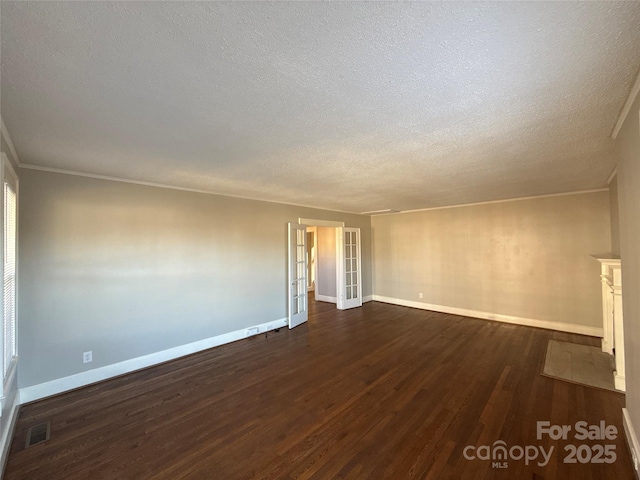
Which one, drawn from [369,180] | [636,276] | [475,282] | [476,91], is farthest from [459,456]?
[475,282]

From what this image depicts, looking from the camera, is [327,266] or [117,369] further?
[327,266]

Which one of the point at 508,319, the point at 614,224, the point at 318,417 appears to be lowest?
the point at 318,417

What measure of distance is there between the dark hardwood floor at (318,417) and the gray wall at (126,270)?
1.57 feet

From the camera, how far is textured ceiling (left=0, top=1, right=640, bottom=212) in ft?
3.34

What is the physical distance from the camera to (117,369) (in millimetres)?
3275

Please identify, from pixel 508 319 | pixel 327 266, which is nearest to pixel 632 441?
pixel 508 319

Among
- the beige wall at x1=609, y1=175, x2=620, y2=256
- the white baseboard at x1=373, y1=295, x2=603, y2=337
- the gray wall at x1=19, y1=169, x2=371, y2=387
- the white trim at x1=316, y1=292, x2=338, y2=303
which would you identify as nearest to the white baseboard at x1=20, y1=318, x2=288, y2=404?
the gray wall at x1=19, y1=169, x2=371, y2=387

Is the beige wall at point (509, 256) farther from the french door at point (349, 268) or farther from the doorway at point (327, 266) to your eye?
the doorway at point (327, 266)

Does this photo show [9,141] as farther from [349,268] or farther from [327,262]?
[327,262]

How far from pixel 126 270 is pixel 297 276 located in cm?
287

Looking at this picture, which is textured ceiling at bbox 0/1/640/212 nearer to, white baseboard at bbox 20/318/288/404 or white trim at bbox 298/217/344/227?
white baseboard at bbox 20/318/288/404

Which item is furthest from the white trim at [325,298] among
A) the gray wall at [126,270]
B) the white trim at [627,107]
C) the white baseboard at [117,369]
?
the white trim at [627,107]

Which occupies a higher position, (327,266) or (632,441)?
(327,266)

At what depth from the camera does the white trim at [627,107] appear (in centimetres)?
147
